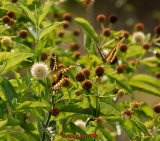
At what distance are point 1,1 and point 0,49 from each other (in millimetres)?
276

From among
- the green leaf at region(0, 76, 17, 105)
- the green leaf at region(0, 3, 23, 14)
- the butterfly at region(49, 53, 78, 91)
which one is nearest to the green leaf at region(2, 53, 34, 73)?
the green leaf at region(0, 76, 17, 105)

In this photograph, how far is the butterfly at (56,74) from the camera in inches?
52.1

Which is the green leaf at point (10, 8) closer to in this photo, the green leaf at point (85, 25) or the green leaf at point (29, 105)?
the green leaf at point (85, 25)

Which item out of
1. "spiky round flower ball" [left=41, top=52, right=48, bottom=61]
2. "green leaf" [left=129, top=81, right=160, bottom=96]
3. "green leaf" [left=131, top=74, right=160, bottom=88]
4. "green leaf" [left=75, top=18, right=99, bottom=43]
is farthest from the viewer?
"green leaf" [left=131, top=74, right=160, bottom=88]

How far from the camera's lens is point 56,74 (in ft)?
4.52

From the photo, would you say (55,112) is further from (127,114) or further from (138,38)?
(138,38)

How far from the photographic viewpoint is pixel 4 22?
1533 mm

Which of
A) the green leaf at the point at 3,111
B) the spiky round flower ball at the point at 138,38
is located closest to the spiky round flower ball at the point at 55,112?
the green leaf at the point at 3,111

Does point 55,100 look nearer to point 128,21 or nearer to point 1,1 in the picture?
point 1,1

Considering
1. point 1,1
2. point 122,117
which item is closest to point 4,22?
point 1,1

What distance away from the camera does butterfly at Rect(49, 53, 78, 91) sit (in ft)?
4.34

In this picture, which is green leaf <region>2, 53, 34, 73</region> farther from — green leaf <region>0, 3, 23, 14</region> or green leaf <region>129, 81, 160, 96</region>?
green leaf <region>129, 81, 160, 96</region>

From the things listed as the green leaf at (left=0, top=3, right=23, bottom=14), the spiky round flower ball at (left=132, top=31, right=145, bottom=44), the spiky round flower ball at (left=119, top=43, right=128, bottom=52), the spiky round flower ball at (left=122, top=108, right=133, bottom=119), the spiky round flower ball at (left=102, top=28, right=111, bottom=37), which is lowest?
the spiky round flower ball at (left=122, top=108, right=133, bottom=119)

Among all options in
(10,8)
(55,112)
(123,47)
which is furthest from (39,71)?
(123,47)
